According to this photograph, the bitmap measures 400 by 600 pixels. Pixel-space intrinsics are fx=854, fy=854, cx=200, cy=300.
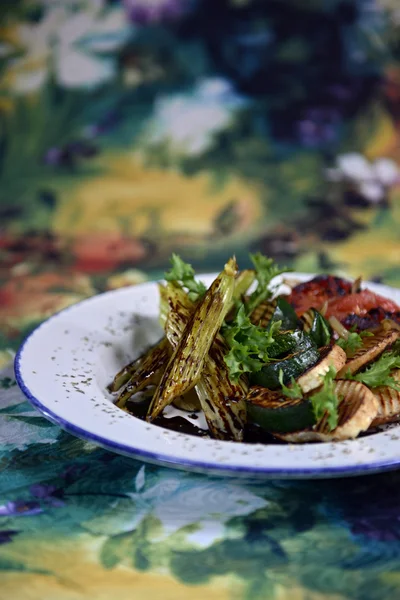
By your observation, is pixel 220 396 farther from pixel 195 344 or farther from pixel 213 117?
pixel 213 117

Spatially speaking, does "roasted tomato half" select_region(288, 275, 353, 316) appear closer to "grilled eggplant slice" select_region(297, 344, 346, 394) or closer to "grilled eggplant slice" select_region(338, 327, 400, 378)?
"grilled eggplant slice" select_region(338, 327, 400, 378)

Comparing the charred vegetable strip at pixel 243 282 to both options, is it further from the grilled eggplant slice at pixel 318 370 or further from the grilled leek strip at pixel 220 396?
the grilled eggplant slice at pixel 318 370

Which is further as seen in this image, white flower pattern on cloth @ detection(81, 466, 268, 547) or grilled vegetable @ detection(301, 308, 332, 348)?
grilled vegetable @ detection(301, 308, 332, 348)

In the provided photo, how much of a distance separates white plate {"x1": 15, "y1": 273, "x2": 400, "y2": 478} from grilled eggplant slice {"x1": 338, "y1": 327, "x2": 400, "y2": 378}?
31 centimetres

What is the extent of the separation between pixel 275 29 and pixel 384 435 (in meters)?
3.96

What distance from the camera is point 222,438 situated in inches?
99.9

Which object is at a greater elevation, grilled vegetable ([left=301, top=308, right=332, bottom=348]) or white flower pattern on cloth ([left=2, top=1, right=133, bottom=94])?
white flower pattern on cloth ([left=2, top=1, right=133, bottom=94])

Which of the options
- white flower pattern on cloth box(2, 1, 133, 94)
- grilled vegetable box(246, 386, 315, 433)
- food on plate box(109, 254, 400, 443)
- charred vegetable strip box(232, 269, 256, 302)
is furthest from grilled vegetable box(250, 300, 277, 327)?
white flower pattern on cloth box(2, 1, 133, 94)

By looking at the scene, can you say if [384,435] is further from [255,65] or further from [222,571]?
[255,65]

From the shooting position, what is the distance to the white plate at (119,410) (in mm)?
2113

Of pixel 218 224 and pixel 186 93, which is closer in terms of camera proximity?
pixel 218 224

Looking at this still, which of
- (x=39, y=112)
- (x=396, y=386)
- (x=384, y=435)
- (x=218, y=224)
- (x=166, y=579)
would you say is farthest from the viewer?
(x=39, y=112)

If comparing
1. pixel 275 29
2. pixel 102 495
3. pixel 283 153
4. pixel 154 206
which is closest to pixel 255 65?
pixel 275 29

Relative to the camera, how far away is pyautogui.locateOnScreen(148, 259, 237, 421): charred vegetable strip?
2.59 metres
